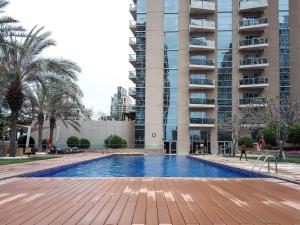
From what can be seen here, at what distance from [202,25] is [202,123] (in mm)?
11512

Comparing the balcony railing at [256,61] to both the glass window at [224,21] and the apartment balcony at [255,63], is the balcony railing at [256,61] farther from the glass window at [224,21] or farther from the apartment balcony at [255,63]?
the glass window at [224,21]

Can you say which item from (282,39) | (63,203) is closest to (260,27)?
(282,39)

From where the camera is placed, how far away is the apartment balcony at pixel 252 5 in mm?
48438

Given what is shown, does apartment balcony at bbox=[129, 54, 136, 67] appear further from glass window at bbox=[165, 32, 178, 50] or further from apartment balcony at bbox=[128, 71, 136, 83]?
glass window at bbox=[165, 32, 178, 50]

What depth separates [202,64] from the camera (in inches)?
1914

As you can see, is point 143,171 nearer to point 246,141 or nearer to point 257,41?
point 246,141

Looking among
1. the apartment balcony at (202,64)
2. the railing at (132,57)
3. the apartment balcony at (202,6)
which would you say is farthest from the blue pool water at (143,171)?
the apartment balcony at (202,6)

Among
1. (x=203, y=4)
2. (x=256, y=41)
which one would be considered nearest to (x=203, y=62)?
(x=256, y=41)

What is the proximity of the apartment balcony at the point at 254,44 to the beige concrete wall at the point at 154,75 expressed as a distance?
956 cm

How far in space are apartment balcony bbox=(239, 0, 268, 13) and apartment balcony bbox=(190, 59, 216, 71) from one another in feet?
23.7

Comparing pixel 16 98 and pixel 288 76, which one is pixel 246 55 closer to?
pixel 288 76

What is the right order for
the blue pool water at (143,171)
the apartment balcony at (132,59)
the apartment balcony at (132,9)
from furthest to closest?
the apartment balcony at (132,9) → the apartment balcony at (132,59) → the blue pool water at (143,171)

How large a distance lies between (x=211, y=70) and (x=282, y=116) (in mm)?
22519

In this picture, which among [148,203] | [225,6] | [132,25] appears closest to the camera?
[148,203]
